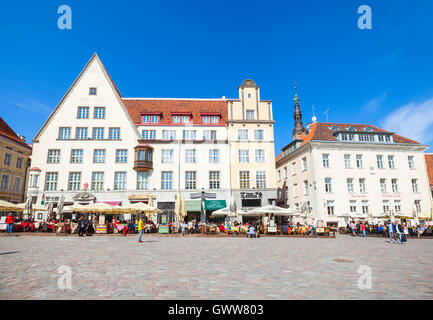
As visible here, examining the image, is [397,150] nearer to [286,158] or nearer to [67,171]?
[286,158]

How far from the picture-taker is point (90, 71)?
128 ft

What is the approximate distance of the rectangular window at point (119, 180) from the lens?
35.7 meters

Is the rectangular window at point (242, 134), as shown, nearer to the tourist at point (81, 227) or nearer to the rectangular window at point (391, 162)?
the rectangular window at point (391, 162)

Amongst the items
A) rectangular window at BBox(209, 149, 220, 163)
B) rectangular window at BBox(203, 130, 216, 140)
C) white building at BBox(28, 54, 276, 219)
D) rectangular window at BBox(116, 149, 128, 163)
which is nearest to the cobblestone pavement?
white building at BBox(28, 54, 276, 219)

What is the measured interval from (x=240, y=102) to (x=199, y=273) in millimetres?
33707

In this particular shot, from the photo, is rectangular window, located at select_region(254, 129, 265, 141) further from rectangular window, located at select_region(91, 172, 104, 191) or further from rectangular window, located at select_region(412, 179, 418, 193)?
rectangular window, located at select_region(412, 179, 418, 193)

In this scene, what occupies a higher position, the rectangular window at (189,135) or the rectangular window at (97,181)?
the rectangular window at (189,135)

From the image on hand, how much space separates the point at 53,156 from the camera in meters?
36.2

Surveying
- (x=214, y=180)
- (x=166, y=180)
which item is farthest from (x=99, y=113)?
(x=214, y=180)

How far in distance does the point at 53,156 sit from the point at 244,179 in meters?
25.5

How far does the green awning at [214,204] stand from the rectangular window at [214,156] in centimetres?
549

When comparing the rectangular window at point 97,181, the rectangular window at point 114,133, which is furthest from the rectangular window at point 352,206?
the rectangular window at point 97,181

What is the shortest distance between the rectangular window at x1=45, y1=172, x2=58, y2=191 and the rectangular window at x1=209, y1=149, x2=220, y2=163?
20322mm
